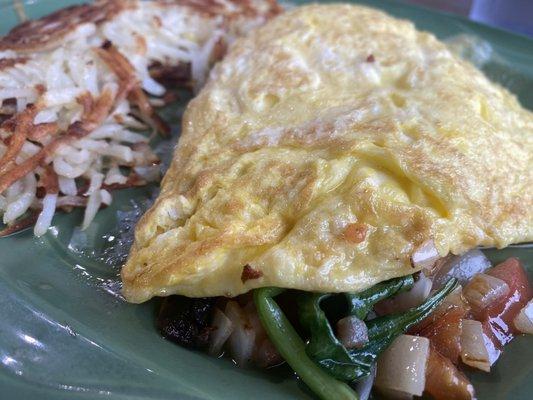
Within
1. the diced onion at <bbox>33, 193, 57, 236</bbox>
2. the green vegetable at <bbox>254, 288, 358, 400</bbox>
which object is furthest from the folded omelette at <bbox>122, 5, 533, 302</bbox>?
the diced onion at <bbox>33, 193, 57, 236</bbox>

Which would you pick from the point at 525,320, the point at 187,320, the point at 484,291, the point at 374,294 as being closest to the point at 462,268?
the point at 484,291

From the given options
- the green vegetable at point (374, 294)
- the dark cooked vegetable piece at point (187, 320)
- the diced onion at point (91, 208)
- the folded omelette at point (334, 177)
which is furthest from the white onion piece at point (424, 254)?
the diced onion at point (91, 208)

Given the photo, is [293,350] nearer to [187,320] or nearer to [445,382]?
[187,320]

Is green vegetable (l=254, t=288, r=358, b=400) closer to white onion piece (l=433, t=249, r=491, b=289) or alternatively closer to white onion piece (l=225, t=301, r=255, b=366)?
white onion piece (l=225, t=301, r=255, b=366)

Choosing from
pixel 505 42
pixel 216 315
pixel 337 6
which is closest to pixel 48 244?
pixel 216 315

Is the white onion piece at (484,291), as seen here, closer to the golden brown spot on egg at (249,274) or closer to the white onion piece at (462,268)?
Result: the white onion piece at (462,268)

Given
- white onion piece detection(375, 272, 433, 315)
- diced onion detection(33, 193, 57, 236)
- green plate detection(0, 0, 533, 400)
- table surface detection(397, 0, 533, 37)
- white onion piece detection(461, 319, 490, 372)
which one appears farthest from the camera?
table surface detection(397, 0, 533, 37)

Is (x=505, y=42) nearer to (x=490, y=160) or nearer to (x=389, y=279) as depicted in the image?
(x=490, y=160)
